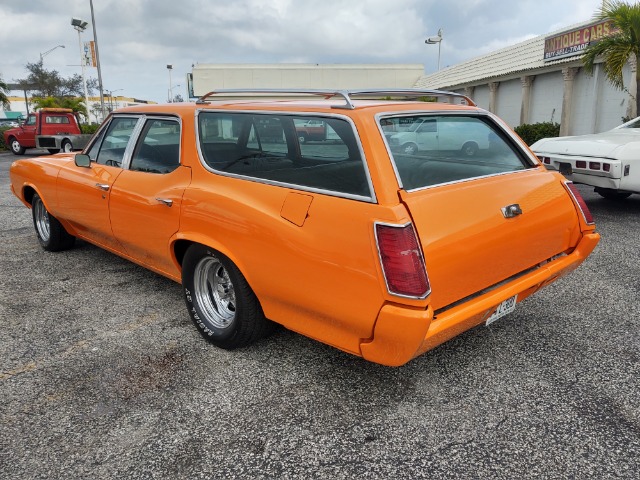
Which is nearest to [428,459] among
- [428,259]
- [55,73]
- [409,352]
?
[409,352]

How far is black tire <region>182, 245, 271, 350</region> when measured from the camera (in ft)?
9.99

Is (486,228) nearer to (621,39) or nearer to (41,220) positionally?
(41,220)

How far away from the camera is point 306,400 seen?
2744mm

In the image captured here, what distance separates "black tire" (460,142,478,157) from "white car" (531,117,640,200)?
2.93m

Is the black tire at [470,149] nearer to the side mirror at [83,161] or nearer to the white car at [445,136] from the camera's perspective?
the white car at [445,136]

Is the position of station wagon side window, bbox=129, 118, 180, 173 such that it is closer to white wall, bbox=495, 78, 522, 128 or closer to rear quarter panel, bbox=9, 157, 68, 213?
rear quarter panel, bbox=9, 157, 68, 213

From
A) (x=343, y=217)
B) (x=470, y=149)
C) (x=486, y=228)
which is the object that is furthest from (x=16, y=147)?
(x=486, y=228)

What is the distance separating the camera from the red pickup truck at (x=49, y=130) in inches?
782

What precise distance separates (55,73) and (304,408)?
55.5 meters

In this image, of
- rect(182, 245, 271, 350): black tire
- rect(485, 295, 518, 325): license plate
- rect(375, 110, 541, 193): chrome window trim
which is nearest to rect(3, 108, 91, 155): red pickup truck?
rect(182, 245, 271, 350): black tire

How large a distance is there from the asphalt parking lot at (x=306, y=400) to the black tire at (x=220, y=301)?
5.3 inches

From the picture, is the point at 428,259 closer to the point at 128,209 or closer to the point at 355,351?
the point at 355,351

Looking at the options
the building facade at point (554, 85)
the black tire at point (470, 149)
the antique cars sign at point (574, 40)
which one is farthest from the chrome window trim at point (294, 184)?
the antique cars sign at point (574, 40)

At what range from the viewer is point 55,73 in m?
49.4
